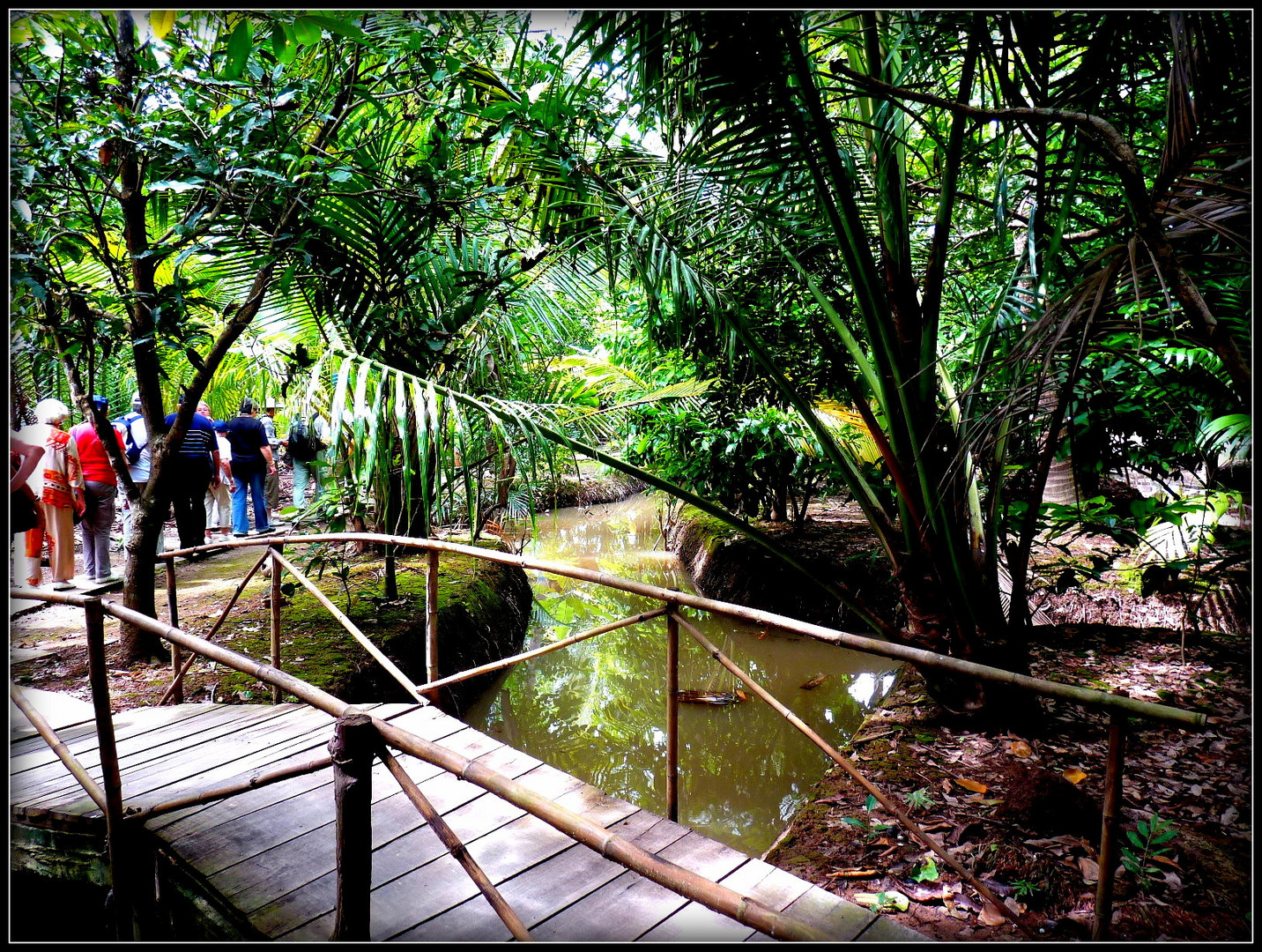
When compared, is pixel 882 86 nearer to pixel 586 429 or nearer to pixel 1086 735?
pixel 586 429

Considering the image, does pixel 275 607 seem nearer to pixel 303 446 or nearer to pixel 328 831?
pixel 328 831

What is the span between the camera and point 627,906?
2.00 metres

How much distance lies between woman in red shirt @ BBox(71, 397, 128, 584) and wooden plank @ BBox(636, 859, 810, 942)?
5314mm

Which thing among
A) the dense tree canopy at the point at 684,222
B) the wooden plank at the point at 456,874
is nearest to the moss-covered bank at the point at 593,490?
the dense tree canopy at the point at 684,222

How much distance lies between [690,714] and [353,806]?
159 inches

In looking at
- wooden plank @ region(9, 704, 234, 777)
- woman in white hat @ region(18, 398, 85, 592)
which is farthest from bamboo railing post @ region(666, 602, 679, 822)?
woman in white hat @ region(18, 398, 85, 592)

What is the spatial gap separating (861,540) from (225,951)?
6825 millimetres

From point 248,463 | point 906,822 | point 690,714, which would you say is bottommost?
point 690,714

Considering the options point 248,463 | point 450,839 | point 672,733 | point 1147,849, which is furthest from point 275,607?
point 248,463

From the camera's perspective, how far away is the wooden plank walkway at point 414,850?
6.35 ft

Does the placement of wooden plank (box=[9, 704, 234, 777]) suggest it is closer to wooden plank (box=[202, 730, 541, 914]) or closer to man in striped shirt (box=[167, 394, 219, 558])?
wooden plank (box=[202, 730, 541, 914])

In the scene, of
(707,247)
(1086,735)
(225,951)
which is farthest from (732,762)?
(225,951)

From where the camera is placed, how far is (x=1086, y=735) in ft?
10.8

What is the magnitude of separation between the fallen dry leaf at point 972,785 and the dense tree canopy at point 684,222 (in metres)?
0.56
